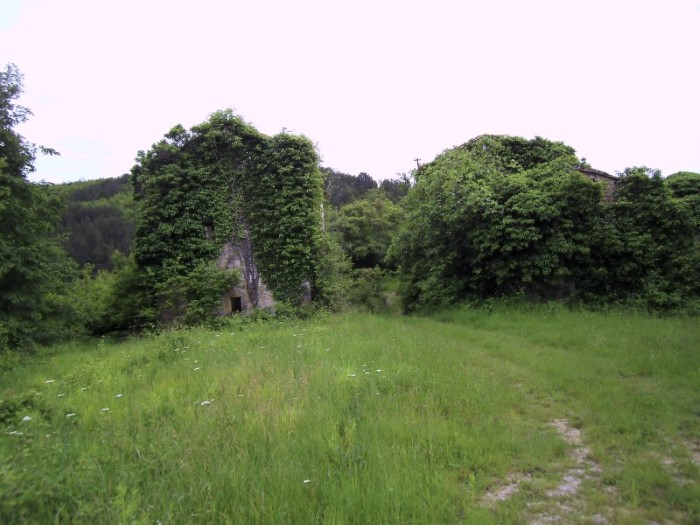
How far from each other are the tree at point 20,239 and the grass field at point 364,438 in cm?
573

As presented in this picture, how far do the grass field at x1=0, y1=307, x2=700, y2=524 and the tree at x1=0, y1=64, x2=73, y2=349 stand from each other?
18.8 feet

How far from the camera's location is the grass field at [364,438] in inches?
120

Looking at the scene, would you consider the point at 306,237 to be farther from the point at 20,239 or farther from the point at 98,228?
the point at 98,228

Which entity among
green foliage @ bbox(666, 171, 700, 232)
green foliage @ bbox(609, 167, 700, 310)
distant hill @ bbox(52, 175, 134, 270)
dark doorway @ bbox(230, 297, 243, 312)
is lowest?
dark doorway @ bbox(230, 297, 243, 312)

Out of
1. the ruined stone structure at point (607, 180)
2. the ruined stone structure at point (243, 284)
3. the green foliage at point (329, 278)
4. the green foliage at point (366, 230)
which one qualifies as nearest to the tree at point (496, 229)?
the ruined stone structure at point (607, 180)

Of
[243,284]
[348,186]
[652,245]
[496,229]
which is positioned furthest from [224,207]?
[348,186]

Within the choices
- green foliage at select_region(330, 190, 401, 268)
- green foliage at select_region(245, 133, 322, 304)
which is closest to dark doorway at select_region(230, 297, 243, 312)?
green foliage at select_region(245, 133, 322, 304)

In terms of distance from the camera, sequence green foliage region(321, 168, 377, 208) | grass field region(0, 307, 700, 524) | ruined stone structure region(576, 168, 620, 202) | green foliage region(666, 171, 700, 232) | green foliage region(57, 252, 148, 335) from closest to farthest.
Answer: grass field region(0, 307, 700, 524) < green foliage region(666, 171, 700, 232) < ruined stone structure region(576, 168, 620, 202) < green foliage region(57, 252, 148, 335) < green foliage region(321, 168, 377, 208)

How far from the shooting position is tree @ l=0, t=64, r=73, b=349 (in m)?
12.0

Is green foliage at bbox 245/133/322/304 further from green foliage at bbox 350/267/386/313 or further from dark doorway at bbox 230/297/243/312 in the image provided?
green foliage at bbox 350/267/386/313

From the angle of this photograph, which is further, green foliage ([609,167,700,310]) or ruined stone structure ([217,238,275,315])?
ruined stone structure ([217,238,275,315])

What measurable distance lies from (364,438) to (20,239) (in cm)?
1396

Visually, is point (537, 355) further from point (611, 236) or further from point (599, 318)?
point (611, 236)

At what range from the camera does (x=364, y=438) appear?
4.18m
